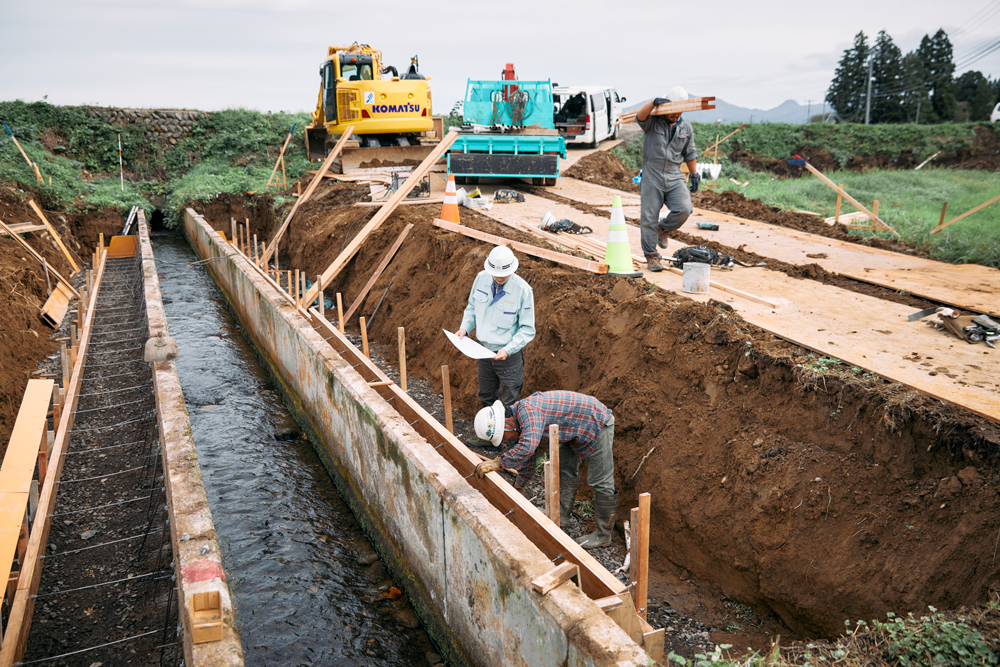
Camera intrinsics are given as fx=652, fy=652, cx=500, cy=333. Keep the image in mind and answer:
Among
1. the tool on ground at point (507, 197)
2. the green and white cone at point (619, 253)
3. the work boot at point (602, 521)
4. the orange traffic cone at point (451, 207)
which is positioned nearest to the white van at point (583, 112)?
the tool on ground at point (507, 197)

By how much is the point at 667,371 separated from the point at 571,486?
1.33m

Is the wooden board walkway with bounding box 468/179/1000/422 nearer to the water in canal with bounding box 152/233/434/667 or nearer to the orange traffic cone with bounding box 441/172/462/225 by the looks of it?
the water in canal with bounding box 152/233/434/667

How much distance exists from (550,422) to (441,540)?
1119mm

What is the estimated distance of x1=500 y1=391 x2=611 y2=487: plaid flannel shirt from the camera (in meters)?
4.53

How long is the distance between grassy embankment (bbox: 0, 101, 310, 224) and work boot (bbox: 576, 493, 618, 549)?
18316 millimetres

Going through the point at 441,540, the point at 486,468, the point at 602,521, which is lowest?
the point at 602,521

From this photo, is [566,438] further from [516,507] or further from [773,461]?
[773,461]

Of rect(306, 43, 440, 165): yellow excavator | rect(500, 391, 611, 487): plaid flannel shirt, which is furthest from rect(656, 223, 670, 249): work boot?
rect(306, 43, 440, 165): yellow excavator

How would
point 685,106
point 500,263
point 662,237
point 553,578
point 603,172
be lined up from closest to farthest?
point 553,578
point 500,263
point 685,106
point 662,237
point 603,172

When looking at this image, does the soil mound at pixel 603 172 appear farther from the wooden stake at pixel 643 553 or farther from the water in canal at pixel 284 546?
the wooden stake at pixel 643 553

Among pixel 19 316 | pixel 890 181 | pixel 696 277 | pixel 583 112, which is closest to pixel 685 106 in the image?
pixel 696 277

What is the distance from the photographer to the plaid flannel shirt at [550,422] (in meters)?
4.53

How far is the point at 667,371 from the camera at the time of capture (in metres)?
5.72

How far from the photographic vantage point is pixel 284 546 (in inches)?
221
